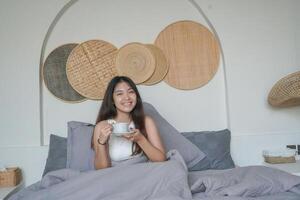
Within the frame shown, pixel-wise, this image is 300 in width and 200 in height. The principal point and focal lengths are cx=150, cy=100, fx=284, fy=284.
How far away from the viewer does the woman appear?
5.56 feet

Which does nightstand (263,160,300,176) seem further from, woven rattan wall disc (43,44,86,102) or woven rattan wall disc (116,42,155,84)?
woven rattan wall disc (43,44,86,102)

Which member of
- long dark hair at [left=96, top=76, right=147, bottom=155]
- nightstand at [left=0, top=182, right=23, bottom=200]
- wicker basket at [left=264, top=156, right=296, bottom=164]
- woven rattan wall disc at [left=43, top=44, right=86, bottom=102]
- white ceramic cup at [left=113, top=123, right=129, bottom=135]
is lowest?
nightstand at [left=0, top=182, right=23, bottom=200]

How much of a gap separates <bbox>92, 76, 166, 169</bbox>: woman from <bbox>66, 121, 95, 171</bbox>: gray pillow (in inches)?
4.2

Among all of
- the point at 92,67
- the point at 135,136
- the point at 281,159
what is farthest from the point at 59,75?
the point at 281,159

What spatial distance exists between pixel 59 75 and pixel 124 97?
0.75 meters

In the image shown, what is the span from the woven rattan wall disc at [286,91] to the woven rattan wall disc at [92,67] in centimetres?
129

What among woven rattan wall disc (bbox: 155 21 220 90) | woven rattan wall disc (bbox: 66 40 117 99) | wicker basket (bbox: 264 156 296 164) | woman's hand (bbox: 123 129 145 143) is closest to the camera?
woman's hand (bbox: 123 129 145 143)

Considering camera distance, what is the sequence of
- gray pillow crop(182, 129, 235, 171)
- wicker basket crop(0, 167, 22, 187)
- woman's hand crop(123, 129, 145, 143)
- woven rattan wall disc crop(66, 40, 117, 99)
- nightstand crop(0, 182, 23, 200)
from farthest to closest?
woven rattan wall disc crop(66, 40, 117, 99), gray pillow crop(182, 129, 235, 171), wicker basket crop(0, 167, 22, 187), nightstand crop(0, 182, 23, 200), woman's hand crop(123, 129, 145, 143)

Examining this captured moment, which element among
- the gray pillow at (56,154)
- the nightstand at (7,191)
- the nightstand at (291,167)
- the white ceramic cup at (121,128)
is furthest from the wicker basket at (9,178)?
the nightstand at (291,167)

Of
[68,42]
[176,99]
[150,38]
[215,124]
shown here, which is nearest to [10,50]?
[68,42]

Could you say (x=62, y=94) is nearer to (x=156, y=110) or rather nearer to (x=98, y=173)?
(x=156, y=110)

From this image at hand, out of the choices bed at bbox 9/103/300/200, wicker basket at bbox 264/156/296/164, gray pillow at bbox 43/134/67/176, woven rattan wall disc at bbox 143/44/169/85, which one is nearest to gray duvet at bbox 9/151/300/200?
bed at bbox 9/103/300/200

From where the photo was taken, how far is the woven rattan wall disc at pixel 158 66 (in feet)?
7.84

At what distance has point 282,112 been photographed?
96.7 inches
